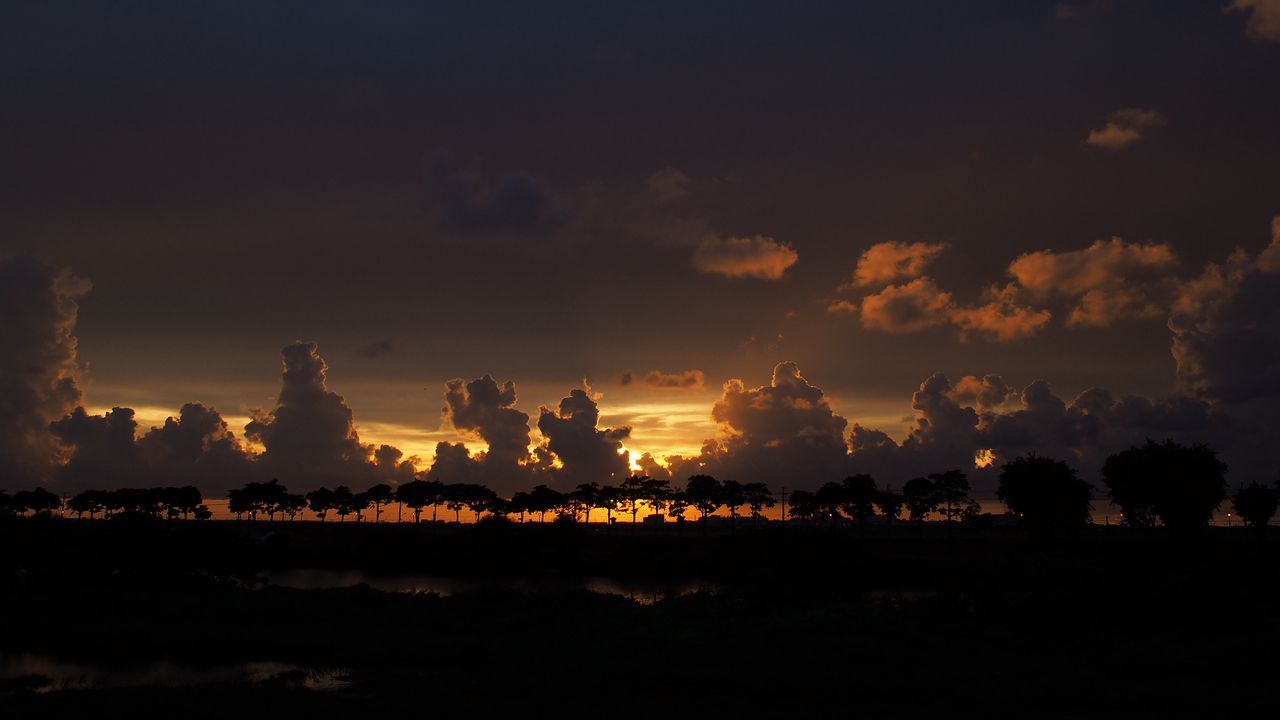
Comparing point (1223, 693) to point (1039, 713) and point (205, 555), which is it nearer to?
point (1039, 713)

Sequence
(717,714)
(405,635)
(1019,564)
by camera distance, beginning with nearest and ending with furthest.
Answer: (717,714) < (405,635) < (1019,564)

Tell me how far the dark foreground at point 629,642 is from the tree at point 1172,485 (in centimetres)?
2581

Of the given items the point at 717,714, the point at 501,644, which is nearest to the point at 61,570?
the point at 501,644

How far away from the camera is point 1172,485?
91750mm

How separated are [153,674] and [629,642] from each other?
18.5m

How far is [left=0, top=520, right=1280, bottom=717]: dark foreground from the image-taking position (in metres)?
26.5

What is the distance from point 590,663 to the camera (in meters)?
33.1

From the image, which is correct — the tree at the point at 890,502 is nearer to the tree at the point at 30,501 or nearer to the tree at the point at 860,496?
the tree at the point at 860,496

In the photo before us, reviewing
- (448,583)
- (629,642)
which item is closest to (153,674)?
(629,642)

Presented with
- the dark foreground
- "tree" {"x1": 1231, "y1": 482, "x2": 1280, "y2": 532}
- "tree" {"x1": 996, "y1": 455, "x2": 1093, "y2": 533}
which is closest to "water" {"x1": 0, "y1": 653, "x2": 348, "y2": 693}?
the dark foreground

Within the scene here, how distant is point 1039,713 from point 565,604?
28.3 meters

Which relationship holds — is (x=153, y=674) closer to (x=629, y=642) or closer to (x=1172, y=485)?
(x=629, y=642)

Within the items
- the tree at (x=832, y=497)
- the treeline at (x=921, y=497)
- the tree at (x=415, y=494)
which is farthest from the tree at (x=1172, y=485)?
the tree at (x=415, y=494)

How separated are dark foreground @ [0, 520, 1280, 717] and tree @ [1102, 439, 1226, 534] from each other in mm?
25805
